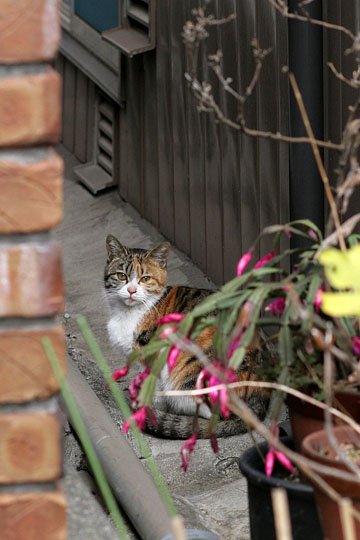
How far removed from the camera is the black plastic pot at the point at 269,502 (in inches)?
120

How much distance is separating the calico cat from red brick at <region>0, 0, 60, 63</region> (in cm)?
392

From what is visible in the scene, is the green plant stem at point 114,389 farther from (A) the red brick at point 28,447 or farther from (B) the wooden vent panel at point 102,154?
(B) the wooden vent panel at point 102,154

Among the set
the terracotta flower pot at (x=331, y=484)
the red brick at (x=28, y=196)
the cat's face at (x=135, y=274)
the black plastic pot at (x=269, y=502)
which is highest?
the red brick at (x=28, y=196)

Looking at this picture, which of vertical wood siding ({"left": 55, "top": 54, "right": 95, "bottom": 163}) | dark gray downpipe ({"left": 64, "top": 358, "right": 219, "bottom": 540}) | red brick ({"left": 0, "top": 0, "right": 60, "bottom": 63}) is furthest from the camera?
vertical wood siding ({"left": 55, "top": 54, "right": 95, "bottom": 163})

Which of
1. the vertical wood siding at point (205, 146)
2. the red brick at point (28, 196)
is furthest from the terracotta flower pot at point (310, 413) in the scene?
the vertical wood siding at point (205, 146)

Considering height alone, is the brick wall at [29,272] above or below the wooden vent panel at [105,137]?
above

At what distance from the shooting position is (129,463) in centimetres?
436

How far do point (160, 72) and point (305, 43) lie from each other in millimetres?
2623

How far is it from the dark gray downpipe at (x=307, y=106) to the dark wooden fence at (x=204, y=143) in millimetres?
218

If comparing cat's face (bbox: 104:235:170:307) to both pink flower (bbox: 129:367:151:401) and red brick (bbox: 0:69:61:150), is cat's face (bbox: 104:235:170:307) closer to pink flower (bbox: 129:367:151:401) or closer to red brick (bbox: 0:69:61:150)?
pink flower (bbox: 129:367:151:401)

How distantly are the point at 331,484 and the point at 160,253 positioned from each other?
360cm

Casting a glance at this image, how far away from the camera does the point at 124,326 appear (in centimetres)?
582

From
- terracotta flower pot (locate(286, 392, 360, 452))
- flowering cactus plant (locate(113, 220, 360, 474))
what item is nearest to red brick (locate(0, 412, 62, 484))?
flowering cactus plant (locate(113, 220, 360, 474))

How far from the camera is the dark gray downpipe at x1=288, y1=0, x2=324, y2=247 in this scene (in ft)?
15.2
